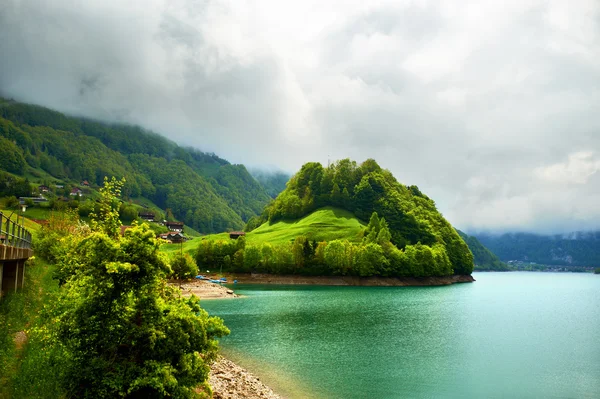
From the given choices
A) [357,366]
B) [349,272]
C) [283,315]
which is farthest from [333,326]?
[349,272]

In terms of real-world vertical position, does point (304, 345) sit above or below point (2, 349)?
below

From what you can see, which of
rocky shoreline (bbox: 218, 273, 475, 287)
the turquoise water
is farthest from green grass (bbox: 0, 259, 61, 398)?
rocky shoreline (bbox: 218, 273, 475, 287)

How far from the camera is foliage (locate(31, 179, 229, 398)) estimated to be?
69.8ft

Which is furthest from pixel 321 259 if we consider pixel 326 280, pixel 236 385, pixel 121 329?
pixel 121 329

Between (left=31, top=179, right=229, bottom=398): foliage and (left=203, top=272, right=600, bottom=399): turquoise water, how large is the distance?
17.2m

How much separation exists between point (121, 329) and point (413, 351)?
41608mm

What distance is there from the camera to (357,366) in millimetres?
46688

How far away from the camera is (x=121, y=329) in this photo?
71.8 ft

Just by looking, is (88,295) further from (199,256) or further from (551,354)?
(199,256)

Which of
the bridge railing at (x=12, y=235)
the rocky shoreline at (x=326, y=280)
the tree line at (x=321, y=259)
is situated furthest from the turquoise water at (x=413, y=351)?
the tree line at (x=321, y=259)

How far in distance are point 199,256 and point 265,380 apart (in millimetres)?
153352

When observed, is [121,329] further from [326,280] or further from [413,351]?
[326,280]

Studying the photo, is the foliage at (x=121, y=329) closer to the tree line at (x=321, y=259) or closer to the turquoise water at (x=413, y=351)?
the turquoise water at (x=413, y=351)

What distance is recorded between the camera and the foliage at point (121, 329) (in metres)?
21.3
